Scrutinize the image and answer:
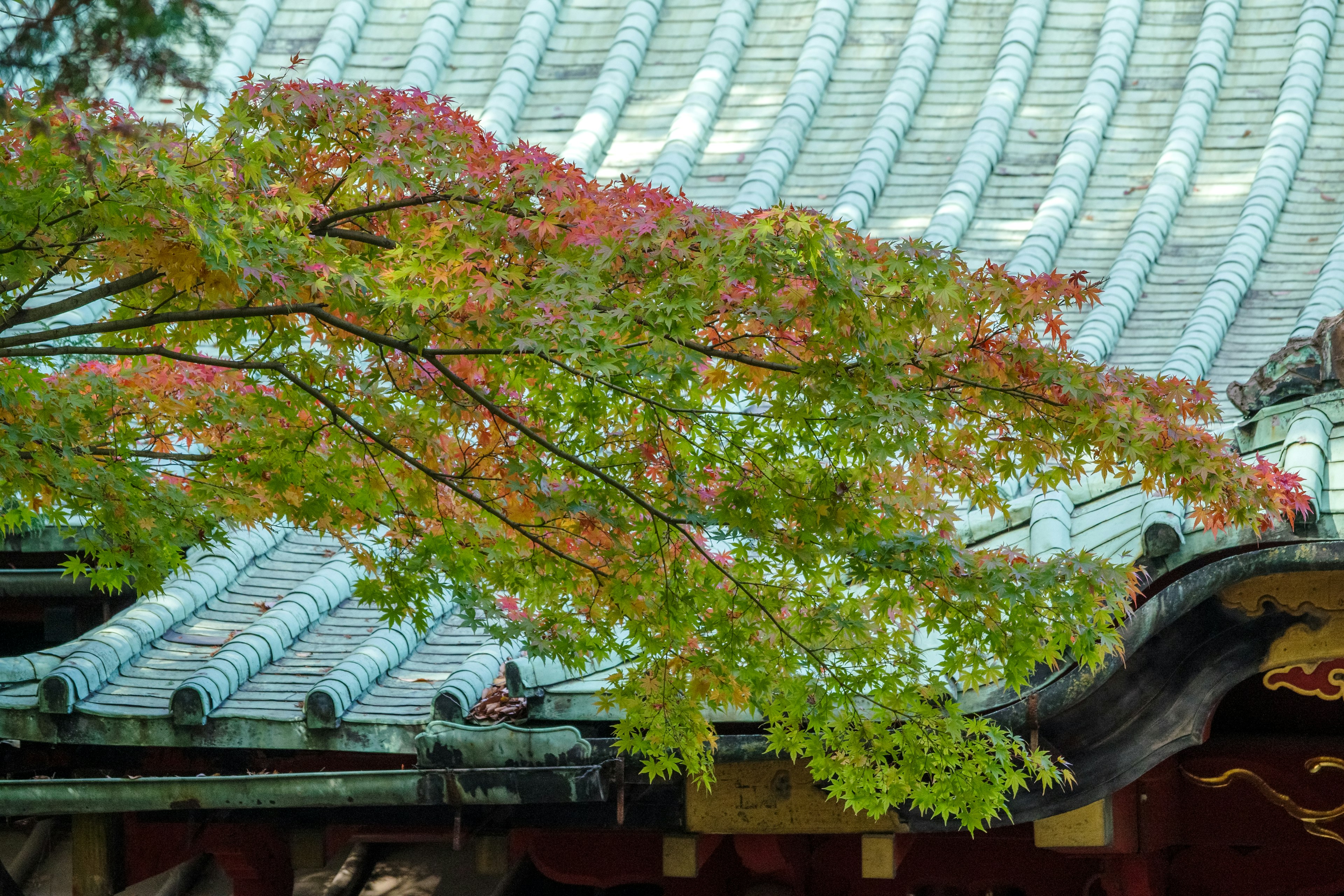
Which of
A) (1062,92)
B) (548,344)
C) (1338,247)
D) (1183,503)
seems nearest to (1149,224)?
(1338,247)

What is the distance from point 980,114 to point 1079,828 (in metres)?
5.84

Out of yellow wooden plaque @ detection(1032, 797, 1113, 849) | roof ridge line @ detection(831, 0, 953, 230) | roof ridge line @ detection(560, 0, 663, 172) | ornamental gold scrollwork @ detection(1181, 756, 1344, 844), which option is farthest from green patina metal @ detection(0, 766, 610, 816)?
roof ridge line @ detection(560, 0, 663, 172)

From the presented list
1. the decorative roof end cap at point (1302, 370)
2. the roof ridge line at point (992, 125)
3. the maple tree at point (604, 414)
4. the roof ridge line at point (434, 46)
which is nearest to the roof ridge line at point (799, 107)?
the roof ridge line at point (992, 125)

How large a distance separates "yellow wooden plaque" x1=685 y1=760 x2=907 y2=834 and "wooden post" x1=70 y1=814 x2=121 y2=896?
248 centimetres

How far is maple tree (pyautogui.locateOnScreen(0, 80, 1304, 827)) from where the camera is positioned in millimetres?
3658

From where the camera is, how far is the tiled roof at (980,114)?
8.36 m

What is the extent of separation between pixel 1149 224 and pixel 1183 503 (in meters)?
4.61

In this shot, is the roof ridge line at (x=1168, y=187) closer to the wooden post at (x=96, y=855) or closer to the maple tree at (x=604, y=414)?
the maple tree at (x=604, y=414)

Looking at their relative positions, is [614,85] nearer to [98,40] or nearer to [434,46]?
[434,46]

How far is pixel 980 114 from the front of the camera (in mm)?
9867

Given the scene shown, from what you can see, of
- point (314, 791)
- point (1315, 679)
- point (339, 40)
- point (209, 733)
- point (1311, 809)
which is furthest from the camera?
point (339, 40)

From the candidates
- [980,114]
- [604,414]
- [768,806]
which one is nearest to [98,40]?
[604,414]

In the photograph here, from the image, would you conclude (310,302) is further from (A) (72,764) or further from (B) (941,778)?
(A) (72,764)

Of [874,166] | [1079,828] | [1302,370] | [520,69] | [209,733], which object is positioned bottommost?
[1079,828]
